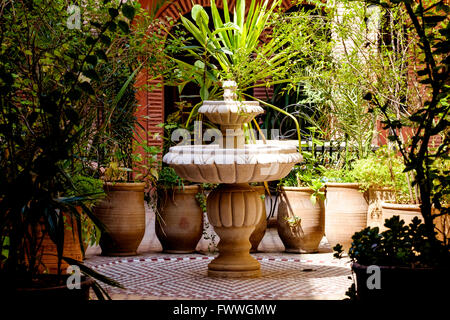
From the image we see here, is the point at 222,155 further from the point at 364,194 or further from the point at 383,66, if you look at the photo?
the point at 364,194

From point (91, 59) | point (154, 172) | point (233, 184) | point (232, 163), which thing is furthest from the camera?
point (154, 172)

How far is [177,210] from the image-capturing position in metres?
5.79

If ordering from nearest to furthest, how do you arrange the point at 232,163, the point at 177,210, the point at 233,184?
the point at 232,163 < the point at 233,184 < the point at 177,210

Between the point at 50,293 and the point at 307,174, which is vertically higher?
the point at 307,174

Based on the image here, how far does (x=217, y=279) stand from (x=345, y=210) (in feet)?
4.57

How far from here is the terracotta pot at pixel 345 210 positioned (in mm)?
5688

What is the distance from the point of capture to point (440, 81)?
2568 millimetres

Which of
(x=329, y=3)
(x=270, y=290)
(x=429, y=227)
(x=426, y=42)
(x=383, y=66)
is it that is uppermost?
(x=329, y=3)

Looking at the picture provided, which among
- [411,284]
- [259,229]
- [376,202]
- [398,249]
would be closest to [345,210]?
[376,202]

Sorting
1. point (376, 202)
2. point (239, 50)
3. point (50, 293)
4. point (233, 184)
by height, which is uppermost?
point (239, 50)

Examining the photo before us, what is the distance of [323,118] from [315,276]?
2.21 metres

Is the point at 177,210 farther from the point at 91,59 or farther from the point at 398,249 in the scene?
the point at 91,59

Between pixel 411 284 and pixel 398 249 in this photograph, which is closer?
pixel 411 284
